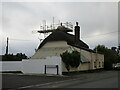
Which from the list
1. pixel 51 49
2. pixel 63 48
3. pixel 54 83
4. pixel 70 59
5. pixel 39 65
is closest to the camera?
pixel 54 83

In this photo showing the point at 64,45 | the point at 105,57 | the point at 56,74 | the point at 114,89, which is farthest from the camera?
the point at 105,57

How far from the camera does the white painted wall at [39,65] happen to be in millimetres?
35500

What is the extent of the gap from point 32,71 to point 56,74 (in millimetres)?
4238

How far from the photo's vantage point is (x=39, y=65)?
3662 centimetres

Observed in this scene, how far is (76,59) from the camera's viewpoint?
3712 cm

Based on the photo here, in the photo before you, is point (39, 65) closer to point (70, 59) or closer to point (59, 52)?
point (70, 59)

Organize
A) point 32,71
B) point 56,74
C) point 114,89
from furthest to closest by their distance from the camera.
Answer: point 32,71 → point 56,74 → point 114,89

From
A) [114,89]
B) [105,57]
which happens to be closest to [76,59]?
[114,89]

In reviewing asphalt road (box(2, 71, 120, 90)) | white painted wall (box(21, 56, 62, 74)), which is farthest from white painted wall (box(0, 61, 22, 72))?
asphalt road (box(2, 71, 120, 90))

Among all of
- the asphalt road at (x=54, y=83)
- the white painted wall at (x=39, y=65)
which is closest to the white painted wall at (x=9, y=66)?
the white painted wall at (x=39, y=65)

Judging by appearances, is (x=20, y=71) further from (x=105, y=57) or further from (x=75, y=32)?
(x=105, y=57)

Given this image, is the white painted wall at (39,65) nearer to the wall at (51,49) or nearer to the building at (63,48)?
the building at (63,48)

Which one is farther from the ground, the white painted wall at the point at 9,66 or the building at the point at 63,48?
the building at the point at 63,48

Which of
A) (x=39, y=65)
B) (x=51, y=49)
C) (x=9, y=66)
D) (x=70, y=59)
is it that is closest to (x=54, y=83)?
(x=70, y=59)
